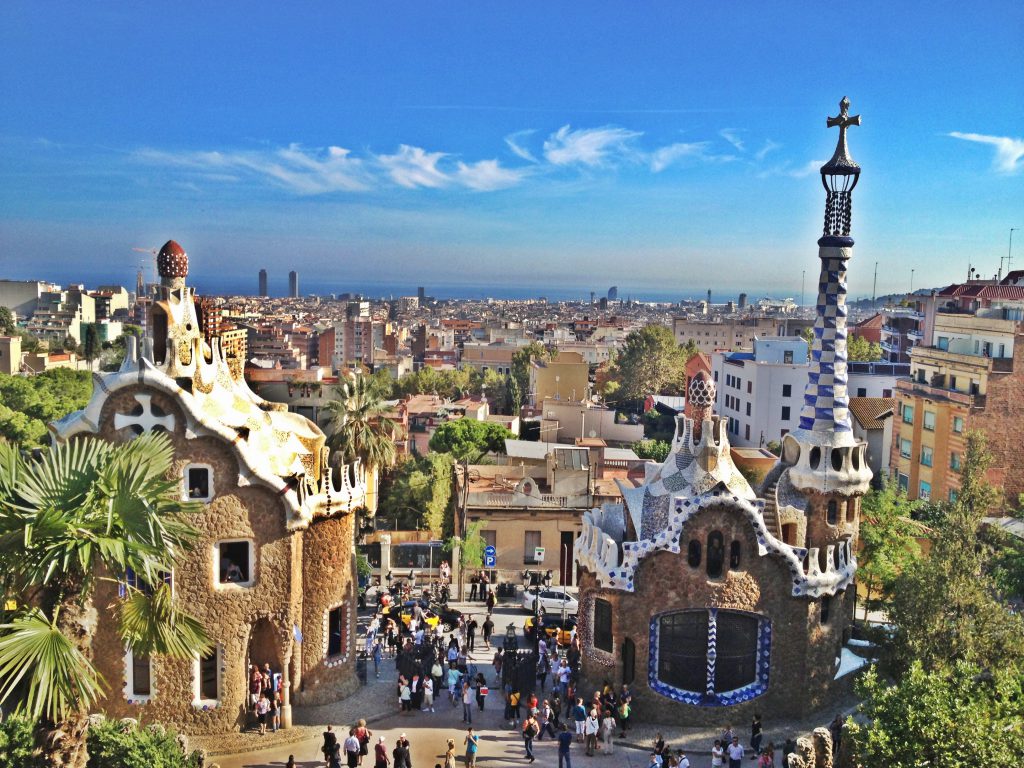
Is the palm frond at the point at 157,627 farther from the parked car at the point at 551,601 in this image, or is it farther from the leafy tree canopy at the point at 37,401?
the leafy tree canopy at the point at 37,401

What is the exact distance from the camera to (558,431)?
6556 centimetres

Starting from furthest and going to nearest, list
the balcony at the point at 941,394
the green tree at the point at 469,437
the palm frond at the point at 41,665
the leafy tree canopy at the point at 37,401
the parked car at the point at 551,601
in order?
the green tree at the point at 469,437 → the leafy tree canopy at the point at 37,401 → the balcony at the point at 941,394 → the parked car at the point at 551,601 → the palm frond at the point at 41,665

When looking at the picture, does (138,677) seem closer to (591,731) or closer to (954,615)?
(591,731)

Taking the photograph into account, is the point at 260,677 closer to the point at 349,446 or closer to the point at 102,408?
the point at 102,408

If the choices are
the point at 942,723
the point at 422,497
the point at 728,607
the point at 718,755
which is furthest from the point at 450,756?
the point at 422,497

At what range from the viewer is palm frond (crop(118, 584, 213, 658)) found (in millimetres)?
15297

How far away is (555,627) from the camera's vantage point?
31.2 m

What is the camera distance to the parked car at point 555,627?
29866mm

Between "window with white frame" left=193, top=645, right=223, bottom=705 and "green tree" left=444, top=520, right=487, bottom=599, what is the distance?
480 inches

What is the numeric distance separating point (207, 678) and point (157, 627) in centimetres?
1014

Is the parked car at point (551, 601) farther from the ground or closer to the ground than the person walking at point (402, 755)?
closer to the ground

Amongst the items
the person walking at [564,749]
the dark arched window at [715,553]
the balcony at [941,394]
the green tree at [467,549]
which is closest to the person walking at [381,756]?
the person walking at [564,749]

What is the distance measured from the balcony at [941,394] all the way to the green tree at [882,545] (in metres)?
19.0

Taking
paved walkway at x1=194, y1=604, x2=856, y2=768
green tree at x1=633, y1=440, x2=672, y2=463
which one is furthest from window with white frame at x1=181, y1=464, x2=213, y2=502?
green tree at x1=633, y1=440, x2=672, y2=463
